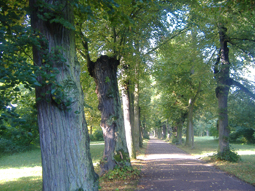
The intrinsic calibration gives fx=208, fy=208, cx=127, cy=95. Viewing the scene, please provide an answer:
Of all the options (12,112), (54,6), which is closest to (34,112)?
(12,112)

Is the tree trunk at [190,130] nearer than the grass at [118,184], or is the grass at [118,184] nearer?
the grass at [118,184]

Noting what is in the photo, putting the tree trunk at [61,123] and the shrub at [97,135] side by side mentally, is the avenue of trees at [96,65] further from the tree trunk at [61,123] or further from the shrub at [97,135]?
the shrub at [97,135]

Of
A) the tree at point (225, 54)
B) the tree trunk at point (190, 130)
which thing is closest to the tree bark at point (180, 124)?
the tree trunk at point (190, 130)

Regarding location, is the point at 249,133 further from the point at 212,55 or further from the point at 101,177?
the point at 101,177

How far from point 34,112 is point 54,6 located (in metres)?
2.15

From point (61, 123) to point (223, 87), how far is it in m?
11.7

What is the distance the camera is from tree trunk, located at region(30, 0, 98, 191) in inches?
148

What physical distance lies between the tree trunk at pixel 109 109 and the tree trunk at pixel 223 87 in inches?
281

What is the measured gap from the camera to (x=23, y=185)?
26.0 ft

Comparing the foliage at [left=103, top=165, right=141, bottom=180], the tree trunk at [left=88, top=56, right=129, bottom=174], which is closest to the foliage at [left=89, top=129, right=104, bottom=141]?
the tree trunk at [left=88, top=56, right=129, bottom=174]

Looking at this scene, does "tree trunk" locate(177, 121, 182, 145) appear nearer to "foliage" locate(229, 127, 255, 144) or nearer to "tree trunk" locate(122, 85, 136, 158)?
"foliage" locate(229, 127, 255, 144)

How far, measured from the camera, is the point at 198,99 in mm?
23766

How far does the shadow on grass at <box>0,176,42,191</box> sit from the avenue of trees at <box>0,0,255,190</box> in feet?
5.83

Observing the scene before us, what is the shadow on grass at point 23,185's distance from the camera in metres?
7.42
